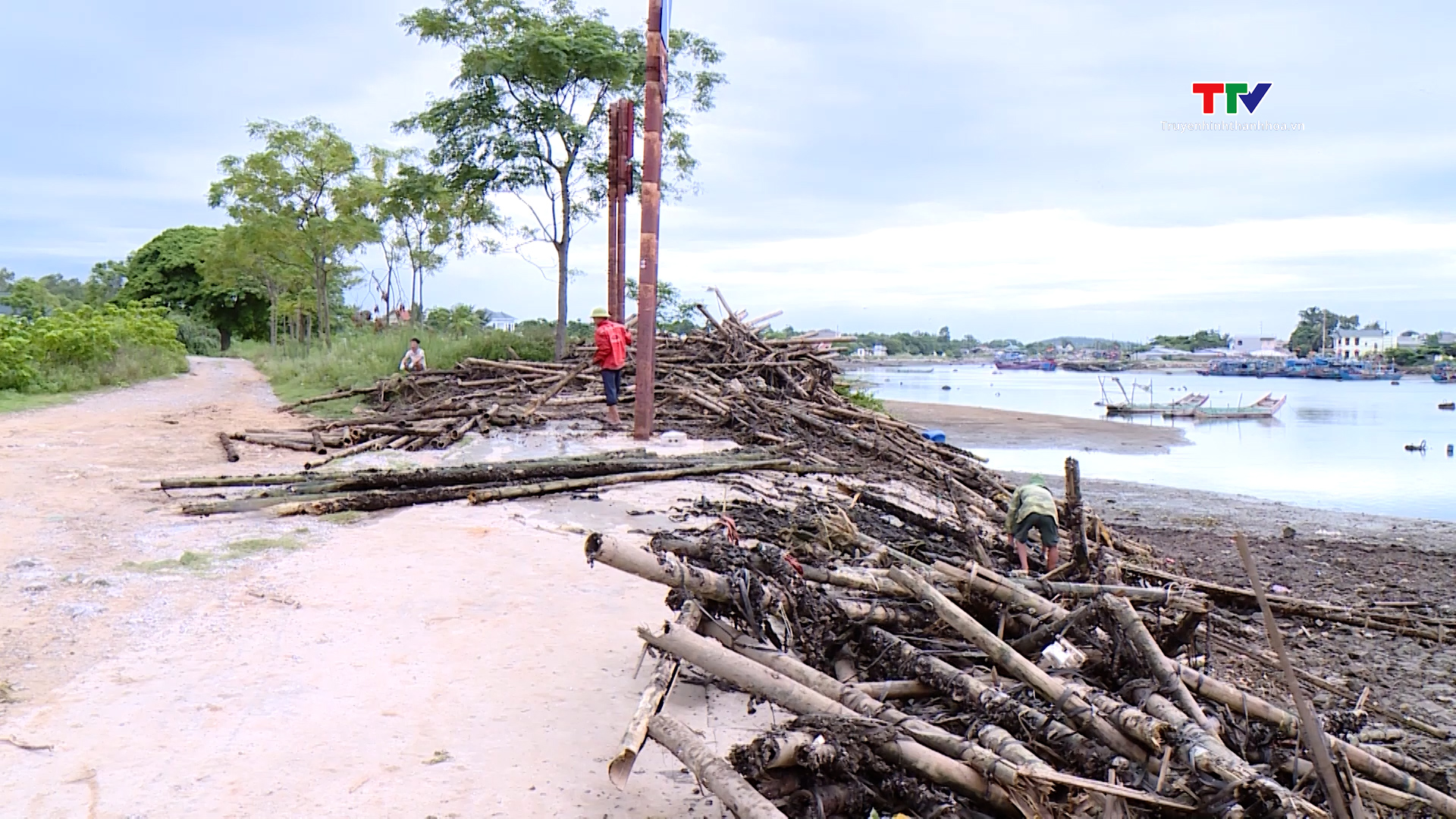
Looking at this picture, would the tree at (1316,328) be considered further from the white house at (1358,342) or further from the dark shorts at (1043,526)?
the dark shorts at (1043,526)

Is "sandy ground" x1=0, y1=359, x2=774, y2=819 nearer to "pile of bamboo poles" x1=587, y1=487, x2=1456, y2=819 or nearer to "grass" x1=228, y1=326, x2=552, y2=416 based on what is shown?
"pile of bamboo poles" x1=587, y1=487, x2=1456, y2=819

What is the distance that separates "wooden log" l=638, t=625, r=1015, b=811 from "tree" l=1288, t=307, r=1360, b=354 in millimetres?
132855

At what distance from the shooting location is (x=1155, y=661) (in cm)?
395

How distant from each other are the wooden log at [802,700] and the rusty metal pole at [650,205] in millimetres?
8985

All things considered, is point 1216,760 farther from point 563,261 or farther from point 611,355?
point 563,261

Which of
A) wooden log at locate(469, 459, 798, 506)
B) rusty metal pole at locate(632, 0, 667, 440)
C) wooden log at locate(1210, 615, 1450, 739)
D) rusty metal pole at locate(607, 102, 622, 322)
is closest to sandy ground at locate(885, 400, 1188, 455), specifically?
rusty metal pole at locate(607, 102, 622, 322)

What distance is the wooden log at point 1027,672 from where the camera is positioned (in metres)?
3.48

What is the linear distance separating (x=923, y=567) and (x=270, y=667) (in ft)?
10.8

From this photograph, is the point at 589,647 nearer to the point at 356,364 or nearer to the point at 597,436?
the point at 597,436

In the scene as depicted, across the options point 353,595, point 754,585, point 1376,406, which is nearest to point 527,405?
point 353,595

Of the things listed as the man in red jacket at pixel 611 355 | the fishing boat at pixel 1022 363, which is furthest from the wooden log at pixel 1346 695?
the fishing boat at pixel 1022 363

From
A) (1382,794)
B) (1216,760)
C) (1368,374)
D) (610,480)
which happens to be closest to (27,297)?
(610,480)

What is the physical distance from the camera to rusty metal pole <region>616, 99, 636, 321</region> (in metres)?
16.6

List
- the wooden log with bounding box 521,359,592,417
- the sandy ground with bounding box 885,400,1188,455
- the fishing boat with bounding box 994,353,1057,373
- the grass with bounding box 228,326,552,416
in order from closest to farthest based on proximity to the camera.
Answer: the wooden log with bounding box 521,359,592,417 → the grass with bounding box 228,326,552,416 → the sandy ground with bounding box 885,400,1188,455 → the fishing boat with bounding box 994,353,1057,373
